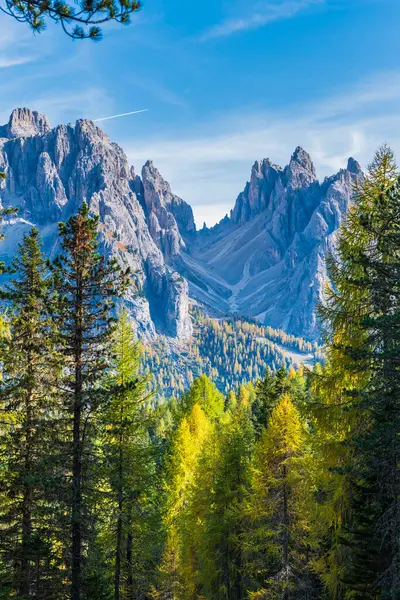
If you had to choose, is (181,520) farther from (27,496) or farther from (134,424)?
(27,496)

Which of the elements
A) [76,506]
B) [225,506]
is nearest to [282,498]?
[225,506]

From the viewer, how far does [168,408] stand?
3824 inches

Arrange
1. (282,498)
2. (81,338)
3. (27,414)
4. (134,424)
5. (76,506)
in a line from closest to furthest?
(76,506), (81,338), (27,414), (282,498), (134,424)

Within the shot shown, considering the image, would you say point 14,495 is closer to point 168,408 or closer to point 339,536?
point 339,536

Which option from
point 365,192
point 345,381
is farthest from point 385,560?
point 365,192

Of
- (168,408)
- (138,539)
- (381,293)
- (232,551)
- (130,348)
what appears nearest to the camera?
(381,293)

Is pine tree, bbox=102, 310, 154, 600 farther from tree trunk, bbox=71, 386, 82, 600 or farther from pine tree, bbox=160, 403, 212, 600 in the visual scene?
pine tree, bbox=160, 403, 212, 600

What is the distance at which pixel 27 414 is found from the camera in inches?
678

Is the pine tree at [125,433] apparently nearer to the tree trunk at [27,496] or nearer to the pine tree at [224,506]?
the tree trunk at [27,496]

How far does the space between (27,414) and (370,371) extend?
37.7 ft

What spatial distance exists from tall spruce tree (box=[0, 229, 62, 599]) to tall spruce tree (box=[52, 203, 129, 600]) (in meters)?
0.68

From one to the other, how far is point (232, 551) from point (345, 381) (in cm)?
1686

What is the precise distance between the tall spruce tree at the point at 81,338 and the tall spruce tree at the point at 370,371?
755 centimetres

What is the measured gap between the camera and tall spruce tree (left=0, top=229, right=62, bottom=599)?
1641cm
